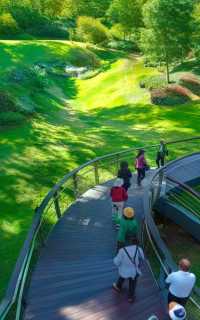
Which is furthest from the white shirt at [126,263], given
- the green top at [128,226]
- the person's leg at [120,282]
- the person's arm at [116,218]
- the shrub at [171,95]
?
the shrub at [171,95]

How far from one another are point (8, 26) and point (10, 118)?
4313 centimetres

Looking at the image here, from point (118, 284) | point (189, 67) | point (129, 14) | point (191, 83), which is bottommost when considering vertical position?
point (118, 284)

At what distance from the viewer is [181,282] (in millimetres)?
6805

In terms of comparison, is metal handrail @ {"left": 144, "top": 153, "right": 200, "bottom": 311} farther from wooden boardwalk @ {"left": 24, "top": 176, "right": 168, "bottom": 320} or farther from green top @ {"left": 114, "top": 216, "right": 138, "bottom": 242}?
wooden boardwalk @ {"left": 24, "top": 176, "right": 168, "bottom": 320}

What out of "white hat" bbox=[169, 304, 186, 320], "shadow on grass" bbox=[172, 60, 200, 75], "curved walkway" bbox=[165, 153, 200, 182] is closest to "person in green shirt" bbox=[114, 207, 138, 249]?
"white hat" bbox=[169, 304, 186, 320]

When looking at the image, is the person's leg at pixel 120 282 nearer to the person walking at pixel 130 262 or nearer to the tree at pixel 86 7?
the person walking at pixel 130 262

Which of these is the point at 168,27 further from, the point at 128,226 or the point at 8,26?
A: the point at 8,26

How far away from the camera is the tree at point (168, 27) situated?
105 feet

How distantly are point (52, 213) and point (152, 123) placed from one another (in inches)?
586

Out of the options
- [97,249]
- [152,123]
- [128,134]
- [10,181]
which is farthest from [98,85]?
[97,249]

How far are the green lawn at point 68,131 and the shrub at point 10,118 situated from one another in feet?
1.94

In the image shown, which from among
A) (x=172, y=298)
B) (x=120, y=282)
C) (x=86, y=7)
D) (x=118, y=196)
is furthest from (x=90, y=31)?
(x=172, y=298)

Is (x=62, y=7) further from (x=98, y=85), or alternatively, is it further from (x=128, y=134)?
(x=128, y=134)

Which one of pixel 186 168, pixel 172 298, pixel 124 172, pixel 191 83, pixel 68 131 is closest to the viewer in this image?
pixel 172 298
